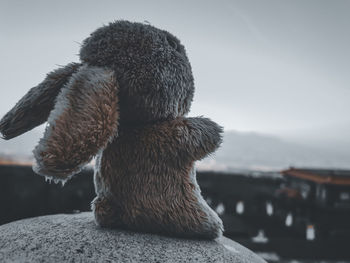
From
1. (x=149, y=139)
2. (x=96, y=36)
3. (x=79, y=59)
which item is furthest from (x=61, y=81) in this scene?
(x=149, y=139)

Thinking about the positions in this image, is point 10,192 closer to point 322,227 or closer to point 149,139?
point 149,139

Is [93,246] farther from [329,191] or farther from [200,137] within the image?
[329,191]

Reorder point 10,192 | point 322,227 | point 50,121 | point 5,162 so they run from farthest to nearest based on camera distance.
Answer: point 322,227
point 5,162
point 10,192
point 50,121

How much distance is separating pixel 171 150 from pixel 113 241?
1.39 feet

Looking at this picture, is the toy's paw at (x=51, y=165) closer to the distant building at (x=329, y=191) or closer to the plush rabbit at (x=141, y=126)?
the plush rabbit at (x=141, y=126)

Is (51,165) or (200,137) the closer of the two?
(51,165)

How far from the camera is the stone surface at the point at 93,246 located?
90 centimetres

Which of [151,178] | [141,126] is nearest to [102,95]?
[141,126]

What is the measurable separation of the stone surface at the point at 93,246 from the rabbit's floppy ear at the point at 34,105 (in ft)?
1.38

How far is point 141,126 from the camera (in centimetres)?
112

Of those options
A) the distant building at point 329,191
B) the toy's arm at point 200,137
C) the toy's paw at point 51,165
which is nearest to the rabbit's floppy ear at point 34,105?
the toy's paw at point 51,165

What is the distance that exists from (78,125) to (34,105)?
0.31 m

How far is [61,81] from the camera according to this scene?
1032 millimetres

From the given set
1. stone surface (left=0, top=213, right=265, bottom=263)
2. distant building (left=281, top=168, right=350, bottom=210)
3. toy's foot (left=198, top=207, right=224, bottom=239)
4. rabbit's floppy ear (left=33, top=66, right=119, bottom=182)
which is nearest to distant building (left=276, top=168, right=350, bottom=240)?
distant building (left=281, top=168, right=350, bottom=210)
